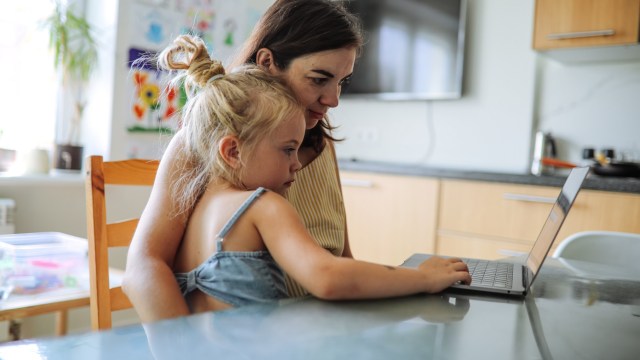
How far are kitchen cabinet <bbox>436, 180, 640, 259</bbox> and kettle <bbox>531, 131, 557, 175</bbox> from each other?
1.38 ft

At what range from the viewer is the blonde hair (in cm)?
103

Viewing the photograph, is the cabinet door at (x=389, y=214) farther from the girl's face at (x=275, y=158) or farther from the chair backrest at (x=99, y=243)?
the girl's face at (x=275, y=158)

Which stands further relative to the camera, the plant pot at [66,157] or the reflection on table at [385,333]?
the plant pot at [66,157]

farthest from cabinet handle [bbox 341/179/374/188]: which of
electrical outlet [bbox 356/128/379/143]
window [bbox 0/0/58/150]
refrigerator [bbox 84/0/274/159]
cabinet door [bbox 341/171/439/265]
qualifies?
window [bbox 0/0/58/150]

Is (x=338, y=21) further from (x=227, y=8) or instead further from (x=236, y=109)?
(x=227, y=8)

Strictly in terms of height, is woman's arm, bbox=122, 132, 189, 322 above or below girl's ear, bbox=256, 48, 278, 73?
below

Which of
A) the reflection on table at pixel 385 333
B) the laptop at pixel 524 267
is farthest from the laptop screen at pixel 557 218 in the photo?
the reflection on table at pixel 385 333

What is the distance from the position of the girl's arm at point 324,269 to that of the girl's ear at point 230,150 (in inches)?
5.8

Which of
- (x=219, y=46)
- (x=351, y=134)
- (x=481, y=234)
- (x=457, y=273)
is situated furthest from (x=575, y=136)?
(x=457, y=273)

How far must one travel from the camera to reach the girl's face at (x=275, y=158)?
104 centimetres

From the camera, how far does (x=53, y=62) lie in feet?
9.41

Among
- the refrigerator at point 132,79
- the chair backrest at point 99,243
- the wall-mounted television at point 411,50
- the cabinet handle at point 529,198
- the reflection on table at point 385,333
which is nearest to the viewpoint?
the reflection on table at point 385,333

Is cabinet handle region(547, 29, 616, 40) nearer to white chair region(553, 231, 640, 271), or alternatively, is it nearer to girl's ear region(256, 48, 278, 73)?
white chair region(553, 231, 640, 271)

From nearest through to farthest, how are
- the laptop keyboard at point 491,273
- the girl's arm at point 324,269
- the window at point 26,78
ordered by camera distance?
the girl's arm at point 324,269
the laptop keyboard at point 491,273
the window at point 26,78
